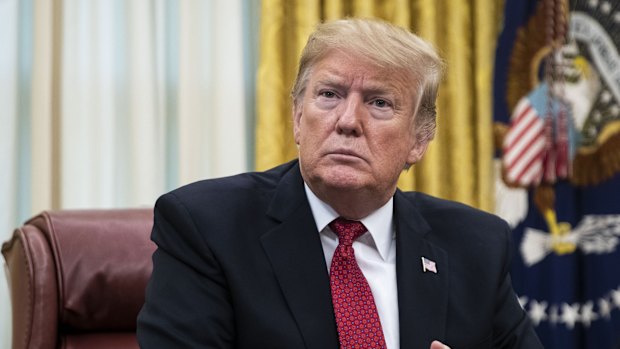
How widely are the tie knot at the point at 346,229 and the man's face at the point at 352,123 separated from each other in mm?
85

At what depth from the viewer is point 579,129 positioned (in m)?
3.86

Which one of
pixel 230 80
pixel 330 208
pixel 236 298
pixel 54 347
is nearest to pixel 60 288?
pixel 54 347

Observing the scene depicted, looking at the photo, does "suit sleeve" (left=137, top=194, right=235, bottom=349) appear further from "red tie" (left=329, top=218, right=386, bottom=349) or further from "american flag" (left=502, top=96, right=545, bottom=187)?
"american flag" (left=502, top=96, right=545, bottom=187)

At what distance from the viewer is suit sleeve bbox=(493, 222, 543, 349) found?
84.1 inches

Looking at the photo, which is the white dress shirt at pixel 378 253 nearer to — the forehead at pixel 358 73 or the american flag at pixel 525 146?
the forehead at pixel 358 73

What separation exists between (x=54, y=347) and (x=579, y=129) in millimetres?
2554

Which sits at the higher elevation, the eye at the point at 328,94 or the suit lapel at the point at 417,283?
the eye at the point at 328,94

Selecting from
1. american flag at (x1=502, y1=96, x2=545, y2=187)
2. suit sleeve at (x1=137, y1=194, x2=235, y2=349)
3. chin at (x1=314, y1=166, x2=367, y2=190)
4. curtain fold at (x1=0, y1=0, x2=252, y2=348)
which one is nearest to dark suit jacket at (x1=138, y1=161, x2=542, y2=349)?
suit sleeve at (x1=137, y1=194, x2=235, y2=349)

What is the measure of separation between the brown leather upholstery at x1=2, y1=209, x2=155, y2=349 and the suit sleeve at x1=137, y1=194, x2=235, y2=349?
37 cm

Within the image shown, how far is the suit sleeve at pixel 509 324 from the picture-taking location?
7.01 feet

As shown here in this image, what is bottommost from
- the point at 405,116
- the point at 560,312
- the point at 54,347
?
the point at 560,312

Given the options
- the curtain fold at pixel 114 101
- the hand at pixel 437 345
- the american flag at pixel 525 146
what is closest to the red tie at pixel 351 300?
the hand at pixel 437 345

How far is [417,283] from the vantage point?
2.01 m

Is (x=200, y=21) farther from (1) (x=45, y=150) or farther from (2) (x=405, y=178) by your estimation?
(2) (x=405, y=178)
